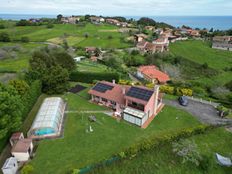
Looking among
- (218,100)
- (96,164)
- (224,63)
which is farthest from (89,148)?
(224,63)

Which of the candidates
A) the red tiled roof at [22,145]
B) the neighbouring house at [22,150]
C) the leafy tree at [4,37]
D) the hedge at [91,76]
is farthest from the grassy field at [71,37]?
the neighbouring house at [22,150]

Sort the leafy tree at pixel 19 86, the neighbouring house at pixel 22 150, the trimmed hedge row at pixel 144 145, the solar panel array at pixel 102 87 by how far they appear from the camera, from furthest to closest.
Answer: the solar panel array at pixel 102 87
the leafy tree at pixel 19 86
the neighbouring house at pixel 22 150
the trimmed hedge row at pixel 144 145

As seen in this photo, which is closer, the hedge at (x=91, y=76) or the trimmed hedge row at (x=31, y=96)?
the trimmed hedge row at (x=31, y=96)

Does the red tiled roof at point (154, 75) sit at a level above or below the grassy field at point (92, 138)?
above

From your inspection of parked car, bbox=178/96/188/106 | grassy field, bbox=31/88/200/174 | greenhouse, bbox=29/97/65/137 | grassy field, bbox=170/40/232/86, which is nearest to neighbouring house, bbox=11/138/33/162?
grassy field, bbox=31/88/200/174

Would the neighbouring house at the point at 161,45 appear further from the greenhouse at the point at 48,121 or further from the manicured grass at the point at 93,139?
the greenhouse at the point at 48,121

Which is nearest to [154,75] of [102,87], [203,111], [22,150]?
[203,111]

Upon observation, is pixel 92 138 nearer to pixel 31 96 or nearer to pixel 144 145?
pixel 144 145
